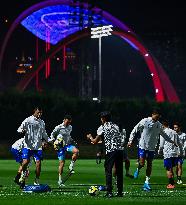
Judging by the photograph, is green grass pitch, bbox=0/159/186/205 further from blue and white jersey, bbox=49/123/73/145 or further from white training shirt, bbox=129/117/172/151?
blue and white jersey, bbox=49/123/73/145

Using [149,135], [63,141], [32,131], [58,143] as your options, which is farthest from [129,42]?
[32,131]

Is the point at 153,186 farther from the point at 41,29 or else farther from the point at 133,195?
the point at 41,29

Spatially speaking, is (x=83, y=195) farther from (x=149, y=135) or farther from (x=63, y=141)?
(x=63, y=141)

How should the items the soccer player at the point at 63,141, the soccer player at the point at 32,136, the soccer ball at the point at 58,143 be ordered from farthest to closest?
1. the soccer player at the point at 63,141
2. the soccer ball at the point at 58,143
3. the soccer player at the point at 32,136

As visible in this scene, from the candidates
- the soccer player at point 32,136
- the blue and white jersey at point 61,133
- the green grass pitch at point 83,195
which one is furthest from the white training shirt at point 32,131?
the blue and white jersey at point 61,133

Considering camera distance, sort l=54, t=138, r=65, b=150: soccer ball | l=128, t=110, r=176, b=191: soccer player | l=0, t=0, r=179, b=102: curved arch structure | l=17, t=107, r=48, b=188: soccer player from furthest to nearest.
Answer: l=0, t=0, r=179, b=102: curved arch structure < l=54, t=138, r=65, b=150: soccer ball < l=128, t=110, r=176, b=191: soccer player < l=17, t=107, r=48, b=188: soccer player

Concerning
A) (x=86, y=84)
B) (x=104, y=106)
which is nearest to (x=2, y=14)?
(x=86, y=84)

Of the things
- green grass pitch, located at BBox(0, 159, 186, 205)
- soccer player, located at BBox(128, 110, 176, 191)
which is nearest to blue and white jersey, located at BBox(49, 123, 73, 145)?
green grass pitch, located at BBox(0, 159, 186, 205)

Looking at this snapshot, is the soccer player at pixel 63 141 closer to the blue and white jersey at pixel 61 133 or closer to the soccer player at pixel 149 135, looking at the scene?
the blue and white jersey at pixel 61 133

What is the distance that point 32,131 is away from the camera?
2380 cm

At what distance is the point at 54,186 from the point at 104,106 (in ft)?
185

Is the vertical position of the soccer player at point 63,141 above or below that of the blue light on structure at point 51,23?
below

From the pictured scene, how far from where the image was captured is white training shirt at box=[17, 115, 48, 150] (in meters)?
23.7

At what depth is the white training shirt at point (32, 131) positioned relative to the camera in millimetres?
23703
